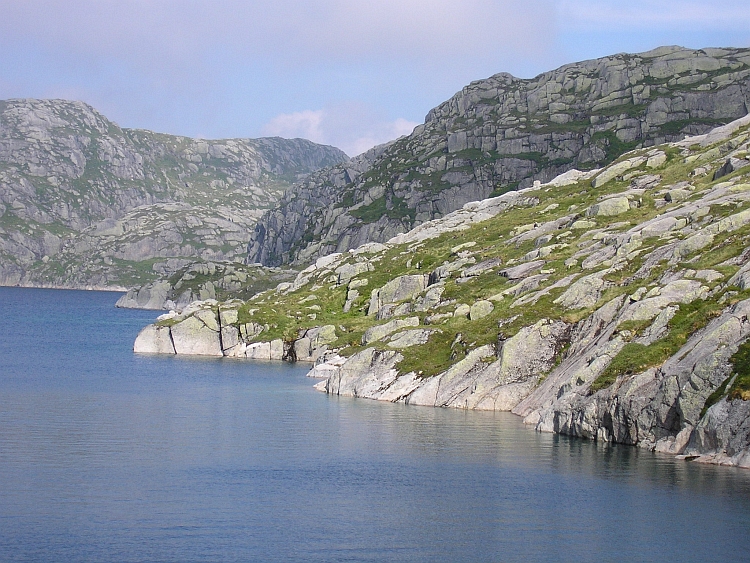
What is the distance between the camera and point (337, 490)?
56.6 meters

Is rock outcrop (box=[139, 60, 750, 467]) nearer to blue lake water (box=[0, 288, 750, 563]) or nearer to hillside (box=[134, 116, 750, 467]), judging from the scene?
hillside (box=[134, 116, 750, 467])

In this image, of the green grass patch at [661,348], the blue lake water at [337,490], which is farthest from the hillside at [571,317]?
the blue lake water at [337,490]

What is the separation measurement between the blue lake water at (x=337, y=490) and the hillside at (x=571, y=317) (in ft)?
14.9

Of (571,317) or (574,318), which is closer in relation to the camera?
(574,318)

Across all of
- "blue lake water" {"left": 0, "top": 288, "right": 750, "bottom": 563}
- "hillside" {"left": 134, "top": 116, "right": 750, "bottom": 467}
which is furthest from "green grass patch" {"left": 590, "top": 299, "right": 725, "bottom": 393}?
"blue lake water" {"left": 0, "top": 288, "right": 750, "bottom": 563}

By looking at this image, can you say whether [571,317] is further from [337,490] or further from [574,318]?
[337,490]

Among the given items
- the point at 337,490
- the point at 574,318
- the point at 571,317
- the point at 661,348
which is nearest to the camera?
the point at 337,490

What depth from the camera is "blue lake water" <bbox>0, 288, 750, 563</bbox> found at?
44312 mm

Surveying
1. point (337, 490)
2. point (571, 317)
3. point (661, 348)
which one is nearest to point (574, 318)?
point (571, 317)

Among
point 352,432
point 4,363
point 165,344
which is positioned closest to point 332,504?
point 352,432

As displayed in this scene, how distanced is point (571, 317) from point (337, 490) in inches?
1752

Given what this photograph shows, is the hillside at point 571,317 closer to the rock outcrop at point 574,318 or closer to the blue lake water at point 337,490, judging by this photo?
the rock outcrop at point 574,318

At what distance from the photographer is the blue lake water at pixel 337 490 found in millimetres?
44312

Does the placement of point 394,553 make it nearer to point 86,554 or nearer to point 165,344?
point 86,554
